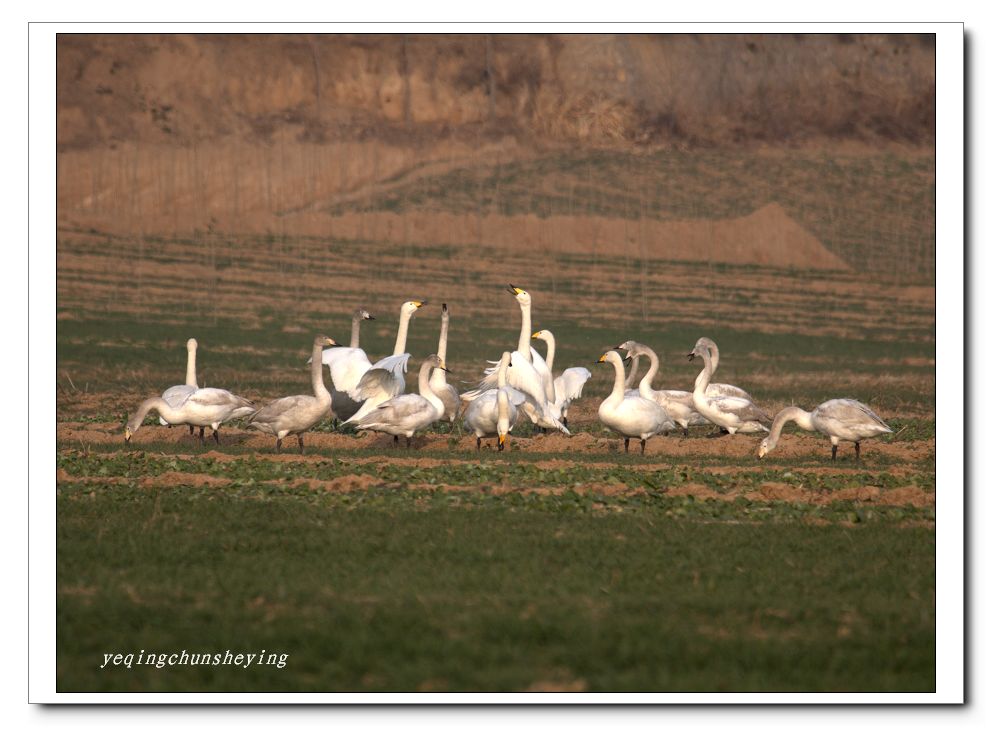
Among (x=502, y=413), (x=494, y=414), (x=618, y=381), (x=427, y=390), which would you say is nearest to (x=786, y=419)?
(x=618, y=381)

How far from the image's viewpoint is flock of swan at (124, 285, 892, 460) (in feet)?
63.1

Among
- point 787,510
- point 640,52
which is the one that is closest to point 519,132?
point 640,52

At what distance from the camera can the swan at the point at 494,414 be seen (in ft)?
65.5

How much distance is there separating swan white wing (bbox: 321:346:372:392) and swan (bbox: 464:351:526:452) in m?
1.92

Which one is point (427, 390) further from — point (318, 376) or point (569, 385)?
point (569, 385)

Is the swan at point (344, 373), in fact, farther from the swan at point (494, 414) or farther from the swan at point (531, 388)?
the swan at point (494, 414)

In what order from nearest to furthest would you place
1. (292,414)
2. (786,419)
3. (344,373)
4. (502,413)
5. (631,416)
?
1. (786,419)
2. (292,414)
3. (631,416)
4. (502,413)
5. (344,373)

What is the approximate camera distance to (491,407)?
2017 centimetres

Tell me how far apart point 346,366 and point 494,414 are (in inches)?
111

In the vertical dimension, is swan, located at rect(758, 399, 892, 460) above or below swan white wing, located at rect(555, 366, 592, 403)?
below

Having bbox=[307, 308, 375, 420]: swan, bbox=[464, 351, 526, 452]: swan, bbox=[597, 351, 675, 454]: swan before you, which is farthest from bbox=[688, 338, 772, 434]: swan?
bbox=[307, 308, 375, 420]: swan

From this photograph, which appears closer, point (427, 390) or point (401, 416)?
point (401, 416)

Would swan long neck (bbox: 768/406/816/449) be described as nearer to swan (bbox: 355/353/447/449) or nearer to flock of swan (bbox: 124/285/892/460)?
flock of swan (bbox: 124/285/892/460)
